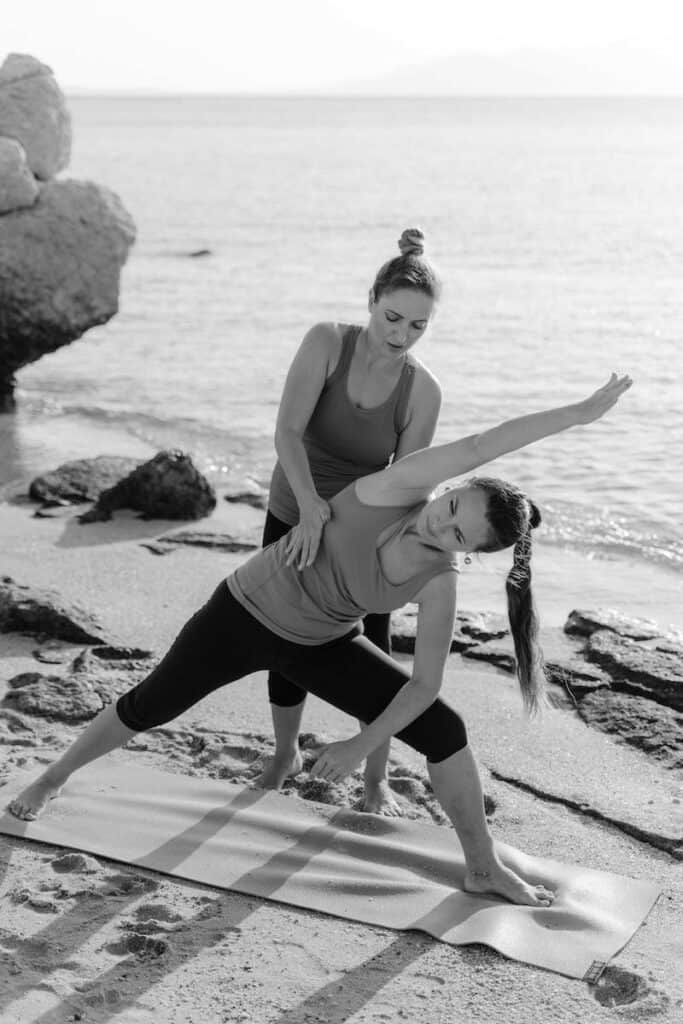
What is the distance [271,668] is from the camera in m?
4.09

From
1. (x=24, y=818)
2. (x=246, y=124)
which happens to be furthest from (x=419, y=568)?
(x=246, y=124)

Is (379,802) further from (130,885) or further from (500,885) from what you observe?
(130,885)

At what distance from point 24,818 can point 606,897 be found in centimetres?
189

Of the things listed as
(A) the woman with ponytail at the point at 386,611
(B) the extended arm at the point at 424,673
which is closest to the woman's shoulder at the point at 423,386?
(A) the woman with ponytail at the point at 386,611

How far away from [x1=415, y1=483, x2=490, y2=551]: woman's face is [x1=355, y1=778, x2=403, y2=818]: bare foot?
1299 millimetres

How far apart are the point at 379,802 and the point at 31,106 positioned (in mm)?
7877

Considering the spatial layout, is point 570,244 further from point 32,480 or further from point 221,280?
point 32,480

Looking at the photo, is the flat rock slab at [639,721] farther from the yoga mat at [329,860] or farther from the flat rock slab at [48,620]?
the flat rock slab at [48,620]

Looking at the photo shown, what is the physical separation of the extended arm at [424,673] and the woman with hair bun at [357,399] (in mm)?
445

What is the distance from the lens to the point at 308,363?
4.27 m

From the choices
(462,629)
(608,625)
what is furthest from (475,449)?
(608,625)

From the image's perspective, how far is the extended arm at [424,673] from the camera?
12.4 ft

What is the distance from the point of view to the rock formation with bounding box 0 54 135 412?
34.8ft

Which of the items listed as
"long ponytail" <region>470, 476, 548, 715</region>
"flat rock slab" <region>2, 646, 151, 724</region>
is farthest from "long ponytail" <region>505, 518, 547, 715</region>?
"flat rock slab" <region>2, 646, 151, 724</region>
